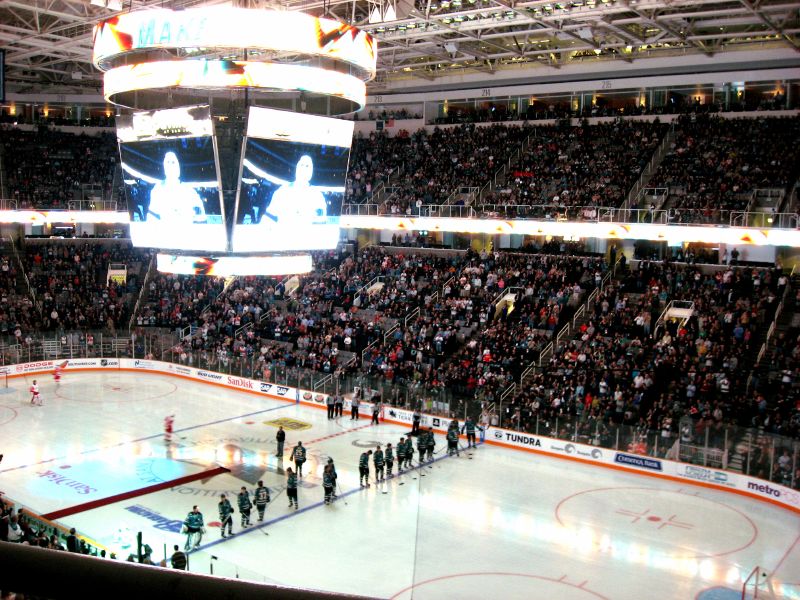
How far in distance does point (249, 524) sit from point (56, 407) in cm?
1533

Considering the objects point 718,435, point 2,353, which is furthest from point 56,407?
point 718,435

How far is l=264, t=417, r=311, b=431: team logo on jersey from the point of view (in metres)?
29.3

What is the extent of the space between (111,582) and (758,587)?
11.0 m


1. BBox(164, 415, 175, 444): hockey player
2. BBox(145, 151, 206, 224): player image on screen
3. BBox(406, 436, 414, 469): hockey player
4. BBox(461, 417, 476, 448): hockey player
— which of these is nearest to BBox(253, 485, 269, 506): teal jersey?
BBox(406, 436, 414, 469): hockey player

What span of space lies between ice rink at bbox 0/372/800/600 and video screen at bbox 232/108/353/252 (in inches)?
259

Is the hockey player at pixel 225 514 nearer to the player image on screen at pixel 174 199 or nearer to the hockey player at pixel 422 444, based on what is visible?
the player image on screen at pixel 174 199

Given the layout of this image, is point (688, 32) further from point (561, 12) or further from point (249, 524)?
point (249, 524)

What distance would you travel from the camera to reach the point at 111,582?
1.26 metres

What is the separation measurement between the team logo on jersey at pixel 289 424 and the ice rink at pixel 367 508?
17 centimetres

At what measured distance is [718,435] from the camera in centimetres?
2283

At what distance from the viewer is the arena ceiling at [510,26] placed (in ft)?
99.2

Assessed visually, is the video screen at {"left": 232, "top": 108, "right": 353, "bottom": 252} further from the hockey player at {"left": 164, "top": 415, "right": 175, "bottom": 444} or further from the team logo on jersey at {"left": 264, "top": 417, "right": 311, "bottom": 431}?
the team logo on jersey at {"left": 264, "top": 417, "right": 311, "bottom": 431}

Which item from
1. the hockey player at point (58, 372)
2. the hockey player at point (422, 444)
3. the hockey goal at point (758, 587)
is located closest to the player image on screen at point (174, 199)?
the hockey player at point (422, 444)

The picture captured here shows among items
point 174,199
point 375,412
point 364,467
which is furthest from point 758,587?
point 375,412
